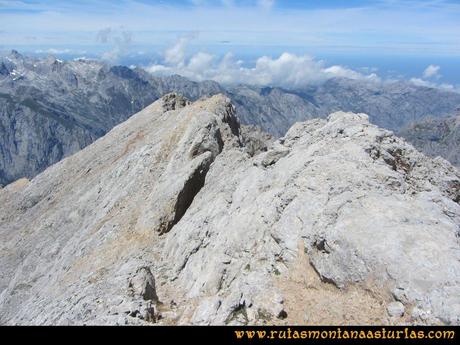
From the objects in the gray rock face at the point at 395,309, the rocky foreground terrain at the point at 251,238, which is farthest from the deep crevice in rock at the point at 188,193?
the gray rock face at the point at 395,309

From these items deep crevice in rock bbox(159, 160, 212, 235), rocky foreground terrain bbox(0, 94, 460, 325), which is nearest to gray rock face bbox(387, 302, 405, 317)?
rocky foreground terrain bbox(0, 94, 460, 325)

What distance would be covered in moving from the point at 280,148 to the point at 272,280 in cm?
1658

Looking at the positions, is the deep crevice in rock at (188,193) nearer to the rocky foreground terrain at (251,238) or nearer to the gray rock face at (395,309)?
the rocky foreground terrain at (251,238)

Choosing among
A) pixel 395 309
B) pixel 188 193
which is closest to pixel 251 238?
pixel 395 309

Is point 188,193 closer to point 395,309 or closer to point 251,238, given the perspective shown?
point 251,238

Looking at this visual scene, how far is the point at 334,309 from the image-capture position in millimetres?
21125

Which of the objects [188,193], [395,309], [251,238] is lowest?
[188,193]

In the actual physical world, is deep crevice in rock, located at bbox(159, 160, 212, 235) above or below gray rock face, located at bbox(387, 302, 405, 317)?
below

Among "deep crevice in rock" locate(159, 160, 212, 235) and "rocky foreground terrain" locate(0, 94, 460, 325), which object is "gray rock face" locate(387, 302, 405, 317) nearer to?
"rocky foreground terrain" locate(0, 94, 460, 325)

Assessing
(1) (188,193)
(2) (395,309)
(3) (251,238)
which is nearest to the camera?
(2) (395,309)

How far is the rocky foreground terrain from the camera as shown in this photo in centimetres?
2122

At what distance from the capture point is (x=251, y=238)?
1152 inches

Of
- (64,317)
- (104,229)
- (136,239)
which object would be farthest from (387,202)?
(104,229)
